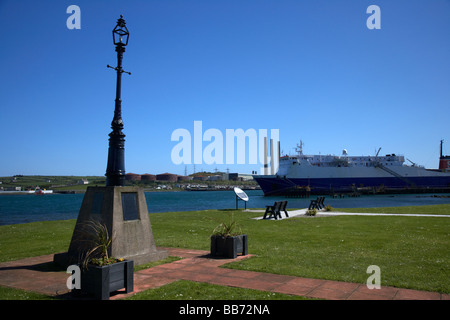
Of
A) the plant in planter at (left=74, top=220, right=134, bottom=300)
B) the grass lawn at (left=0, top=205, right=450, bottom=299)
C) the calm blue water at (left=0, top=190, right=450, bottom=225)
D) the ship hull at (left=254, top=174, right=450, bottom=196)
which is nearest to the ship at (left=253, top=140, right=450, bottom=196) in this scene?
the ship hull at (left=254, top=174, right=450, bottom=196)

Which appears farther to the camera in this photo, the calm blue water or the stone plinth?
the calm blue water

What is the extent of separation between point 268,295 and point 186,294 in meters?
1.22

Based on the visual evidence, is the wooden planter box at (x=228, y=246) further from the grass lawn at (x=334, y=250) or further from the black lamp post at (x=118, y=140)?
the black lamp post at (x=118, y=140)

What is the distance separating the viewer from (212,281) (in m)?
5.49

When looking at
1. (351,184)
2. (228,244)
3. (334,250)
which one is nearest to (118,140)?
(228,244)

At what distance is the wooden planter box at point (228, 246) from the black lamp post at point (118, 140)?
263 centimetres

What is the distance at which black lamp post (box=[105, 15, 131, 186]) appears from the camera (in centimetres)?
710

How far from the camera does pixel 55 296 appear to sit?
475 cm

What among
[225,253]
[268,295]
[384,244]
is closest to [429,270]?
[384,244]

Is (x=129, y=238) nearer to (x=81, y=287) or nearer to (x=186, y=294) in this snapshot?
(x=81, y=287)

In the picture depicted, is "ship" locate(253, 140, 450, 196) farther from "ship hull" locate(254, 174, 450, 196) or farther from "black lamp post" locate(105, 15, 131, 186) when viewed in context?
"black lamp post" locate(105, 15, 131, 186)

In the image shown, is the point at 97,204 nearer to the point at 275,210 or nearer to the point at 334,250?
the point at 334,250

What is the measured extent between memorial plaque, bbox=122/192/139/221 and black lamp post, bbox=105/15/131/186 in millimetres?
348

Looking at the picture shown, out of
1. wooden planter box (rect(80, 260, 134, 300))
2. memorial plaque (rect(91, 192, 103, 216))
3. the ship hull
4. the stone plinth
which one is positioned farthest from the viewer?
the ship hull
